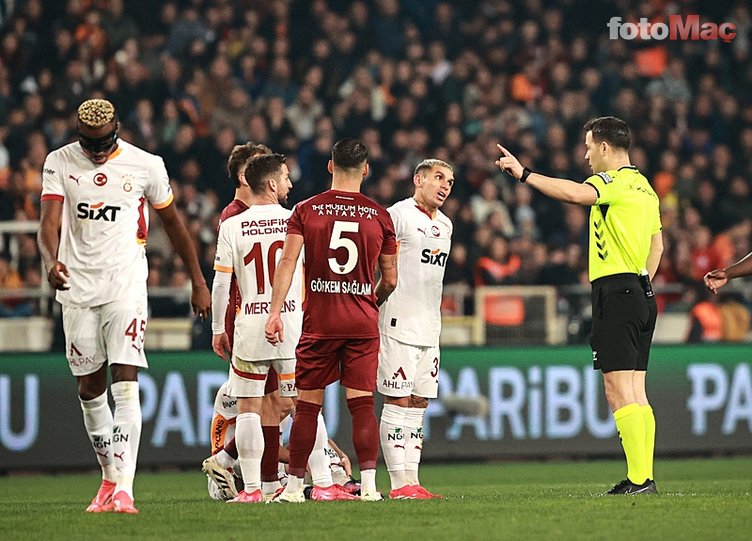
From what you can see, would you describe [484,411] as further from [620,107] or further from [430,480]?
[620,107]

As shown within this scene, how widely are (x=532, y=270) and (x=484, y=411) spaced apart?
251 cm

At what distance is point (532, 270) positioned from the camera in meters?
17.2

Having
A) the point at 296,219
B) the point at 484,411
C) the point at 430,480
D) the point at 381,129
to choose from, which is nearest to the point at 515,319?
the point at 484,411

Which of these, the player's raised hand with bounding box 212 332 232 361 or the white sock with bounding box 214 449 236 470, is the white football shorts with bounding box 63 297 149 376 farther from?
the white sock with bounding box 214 449 236 470

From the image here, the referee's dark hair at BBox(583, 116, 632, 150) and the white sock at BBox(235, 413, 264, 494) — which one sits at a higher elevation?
the referee's dark hair at BBox(583, 116, 632, 150)

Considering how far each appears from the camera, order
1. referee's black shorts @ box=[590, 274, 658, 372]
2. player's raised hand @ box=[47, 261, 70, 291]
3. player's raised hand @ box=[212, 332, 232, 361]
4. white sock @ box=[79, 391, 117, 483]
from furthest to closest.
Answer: player's raised hand @ box=[212, 332, 232, 361], referee's black shorts @ box=[590, 274, 658, 372], white sock @ box=[79, 391, 117, 483], player's raised hand @ box=[47, 261, 70, 291]

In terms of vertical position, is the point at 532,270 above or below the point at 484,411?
above

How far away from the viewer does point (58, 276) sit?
7.82 metres

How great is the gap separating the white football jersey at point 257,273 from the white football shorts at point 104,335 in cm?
113

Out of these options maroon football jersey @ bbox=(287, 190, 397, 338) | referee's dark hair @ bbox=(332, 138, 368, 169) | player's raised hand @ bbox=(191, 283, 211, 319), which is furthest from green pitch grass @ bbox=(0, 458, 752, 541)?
referee's dark hair @ bbox=(332, 138, 368, 169)

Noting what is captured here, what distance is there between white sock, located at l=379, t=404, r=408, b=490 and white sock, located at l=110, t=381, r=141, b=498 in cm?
211

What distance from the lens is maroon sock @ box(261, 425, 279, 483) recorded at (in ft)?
31.3

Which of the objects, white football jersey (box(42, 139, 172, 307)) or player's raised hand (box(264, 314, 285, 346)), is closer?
white football jersey (box(42, 139, 172, 307))

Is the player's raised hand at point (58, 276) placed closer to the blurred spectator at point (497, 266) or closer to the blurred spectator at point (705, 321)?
the blurred spectator at point (497, 266)
